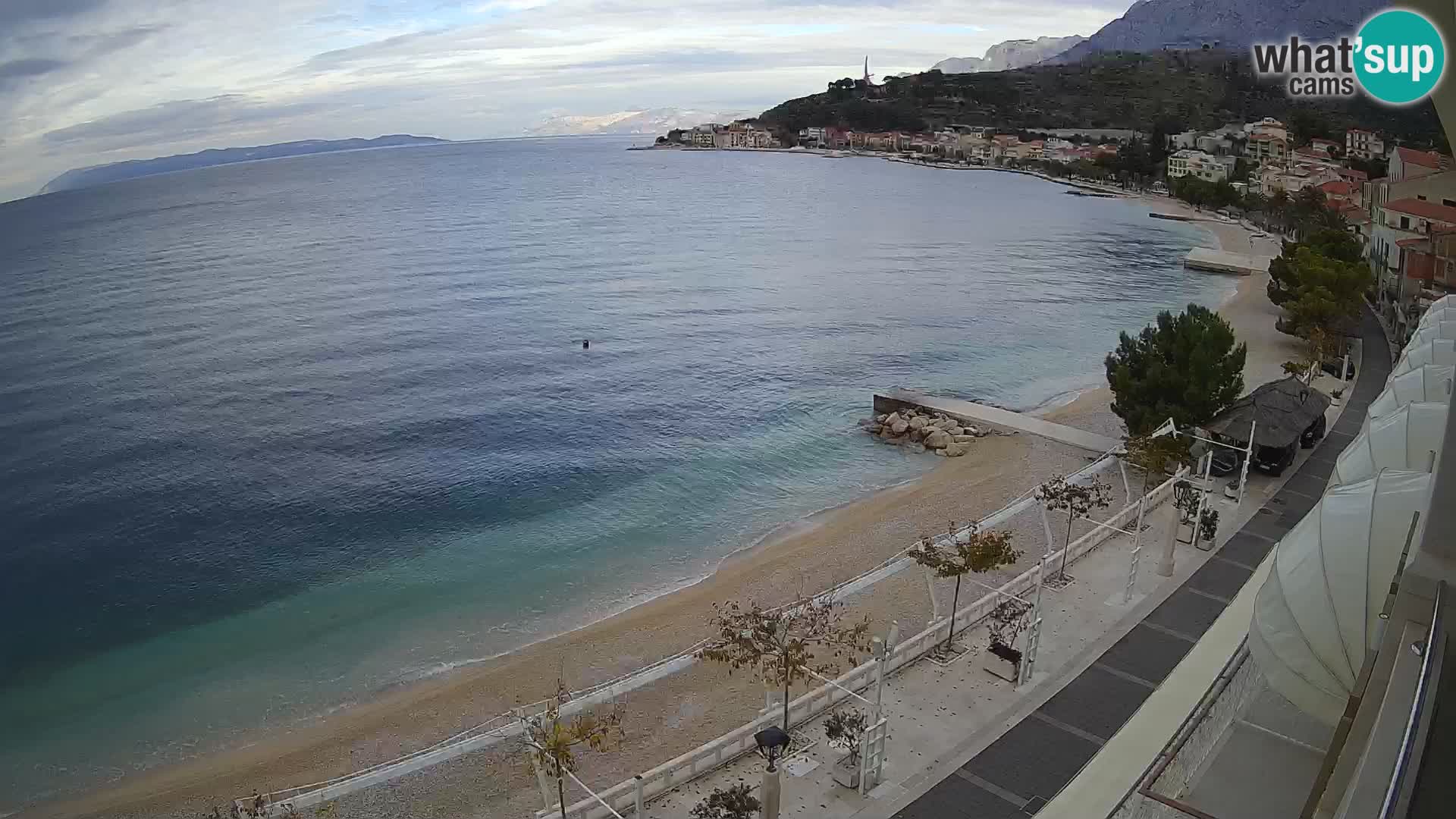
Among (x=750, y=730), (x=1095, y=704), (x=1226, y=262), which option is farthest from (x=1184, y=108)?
(x=750, y=730)

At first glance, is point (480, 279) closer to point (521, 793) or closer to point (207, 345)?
point (207, 345)

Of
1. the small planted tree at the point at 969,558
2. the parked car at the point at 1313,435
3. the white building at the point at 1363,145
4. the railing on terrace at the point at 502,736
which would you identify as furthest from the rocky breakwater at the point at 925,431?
the white building at the point at 1363,145

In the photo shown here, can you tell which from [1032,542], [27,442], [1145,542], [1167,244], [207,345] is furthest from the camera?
[1167,244]

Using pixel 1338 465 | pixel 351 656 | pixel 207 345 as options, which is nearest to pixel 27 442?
pixel 207 345

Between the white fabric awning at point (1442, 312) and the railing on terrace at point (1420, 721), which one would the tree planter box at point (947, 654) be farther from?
the white fabric awning at point (1442, 312)

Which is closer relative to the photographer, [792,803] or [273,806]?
[792,803]
